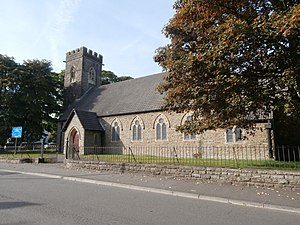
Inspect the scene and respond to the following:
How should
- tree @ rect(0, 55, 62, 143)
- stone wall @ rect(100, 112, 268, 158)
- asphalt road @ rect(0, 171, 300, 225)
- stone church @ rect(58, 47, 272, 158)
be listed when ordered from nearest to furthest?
asphalt road @ rect(0, 171, 300, 225) < stone wall @ rect(100, 112, 268, 158) < stone church @ rect(58, 47, 272, 158) < tree @ rect(0, 55, 62, 143)

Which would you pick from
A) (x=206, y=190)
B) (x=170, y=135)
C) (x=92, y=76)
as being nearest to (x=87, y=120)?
(x=170, y=135)

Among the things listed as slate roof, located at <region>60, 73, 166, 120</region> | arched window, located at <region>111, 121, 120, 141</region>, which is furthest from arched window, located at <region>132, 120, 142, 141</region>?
arched window, located at <region>111, 121, 120, 141</region>

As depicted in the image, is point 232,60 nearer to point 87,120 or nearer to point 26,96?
point 87,120

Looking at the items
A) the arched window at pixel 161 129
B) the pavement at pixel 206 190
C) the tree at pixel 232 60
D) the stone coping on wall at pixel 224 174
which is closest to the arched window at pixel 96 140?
the arched window at pixel 161 129

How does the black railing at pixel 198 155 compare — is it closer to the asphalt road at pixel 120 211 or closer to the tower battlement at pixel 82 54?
the asphalt road at pixel 120 211

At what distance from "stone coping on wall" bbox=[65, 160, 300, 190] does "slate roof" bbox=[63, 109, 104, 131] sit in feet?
41.2

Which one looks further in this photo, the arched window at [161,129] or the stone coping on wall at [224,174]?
the arched window at [161,129]

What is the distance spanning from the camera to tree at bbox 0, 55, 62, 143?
32.6 metres

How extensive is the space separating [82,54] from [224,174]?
31233mm

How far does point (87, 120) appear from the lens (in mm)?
26844

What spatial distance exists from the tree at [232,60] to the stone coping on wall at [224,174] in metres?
2.09

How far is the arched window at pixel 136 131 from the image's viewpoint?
82.9 feet

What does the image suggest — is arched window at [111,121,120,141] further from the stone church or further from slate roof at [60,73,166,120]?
slate roof at [60,73,166,120]

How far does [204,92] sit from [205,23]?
309cm
